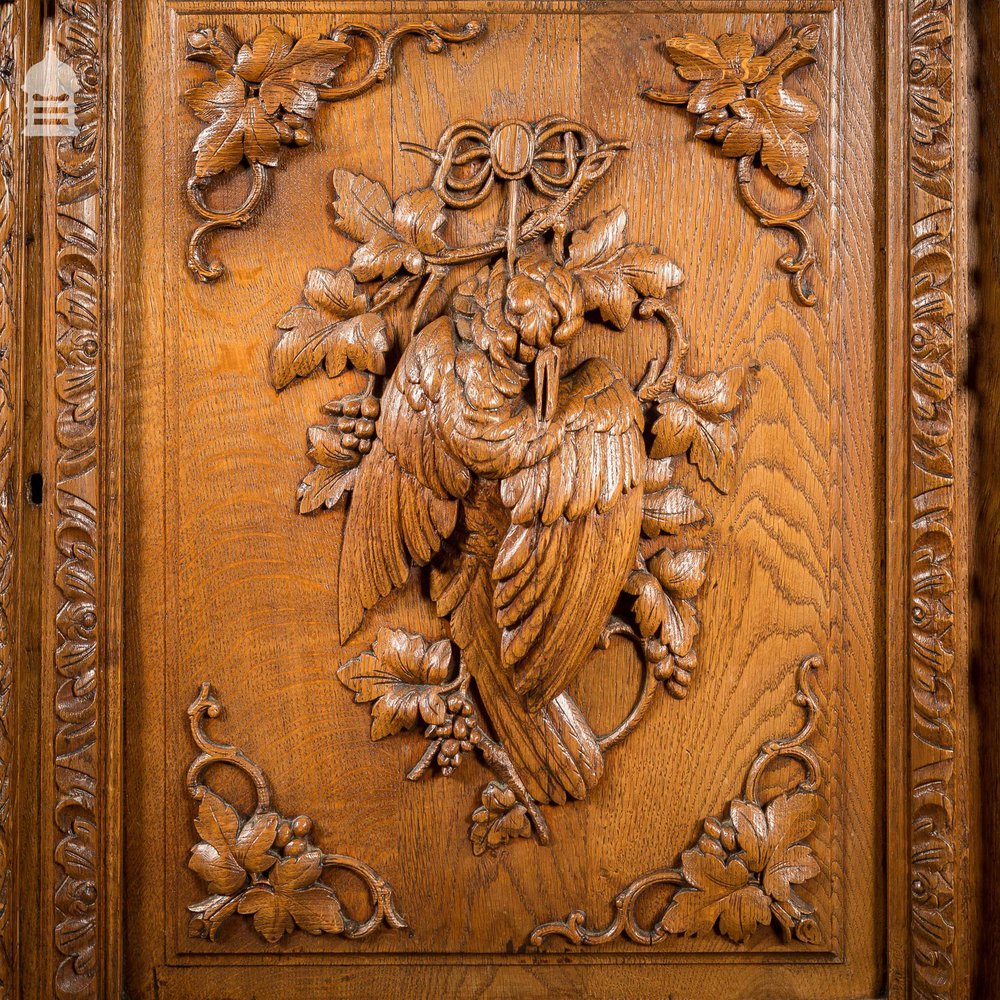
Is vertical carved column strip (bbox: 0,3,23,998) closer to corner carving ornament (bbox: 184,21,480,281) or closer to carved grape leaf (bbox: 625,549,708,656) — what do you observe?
corner carving ornament (bbox: 184,21,480,281)

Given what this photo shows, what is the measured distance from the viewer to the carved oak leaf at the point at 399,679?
0.77m

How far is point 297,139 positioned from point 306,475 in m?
0.29

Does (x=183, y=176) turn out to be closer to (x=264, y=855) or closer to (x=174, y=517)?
(x=174, y=517)

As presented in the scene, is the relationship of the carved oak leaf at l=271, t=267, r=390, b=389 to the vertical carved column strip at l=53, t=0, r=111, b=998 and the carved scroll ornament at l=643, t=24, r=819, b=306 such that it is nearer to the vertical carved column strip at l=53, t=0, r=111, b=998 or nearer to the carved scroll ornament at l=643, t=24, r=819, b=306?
the vertical carved column strip at l=53, t=0, r=111, b=998

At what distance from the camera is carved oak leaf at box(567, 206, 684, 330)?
76cm

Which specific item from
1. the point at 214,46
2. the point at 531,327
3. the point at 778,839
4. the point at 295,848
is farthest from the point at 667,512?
the point at 214,46

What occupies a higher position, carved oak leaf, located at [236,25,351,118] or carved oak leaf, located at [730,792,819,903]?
carved oak leaf, located at [236,25,351,118]

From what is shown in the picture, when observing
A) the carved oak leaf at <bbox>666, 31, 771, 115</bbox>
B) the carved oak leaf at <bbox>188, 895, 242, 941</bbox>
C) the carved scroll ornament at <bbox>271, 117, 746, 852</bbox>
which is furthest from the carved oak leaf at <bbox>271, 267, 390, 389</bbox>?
the carved oak leaf at <bbox>188, 895, 242, 941</bbox>

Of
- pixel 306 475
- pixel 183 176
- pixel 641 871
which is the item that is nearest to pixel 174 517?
pixel 306 475

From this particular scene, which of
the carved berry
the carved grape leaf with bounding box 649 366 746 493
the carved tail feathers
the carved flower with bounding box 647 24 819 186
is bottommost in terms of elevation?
the carved berry

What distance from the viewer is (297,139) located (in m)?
0.77

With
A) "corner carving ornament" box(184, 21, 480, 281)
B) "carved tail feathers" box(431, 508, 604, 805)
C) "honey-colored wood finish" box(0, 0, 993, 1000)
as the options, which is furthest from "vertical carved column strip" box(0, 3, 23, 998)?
"carved tail feathers" box(431, 508, 604, 805)

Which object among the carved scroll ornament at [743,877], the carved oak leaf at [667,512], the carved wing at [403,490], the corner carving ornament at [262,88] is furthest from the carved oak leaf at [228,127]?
the carved scroll ornament at [743,877]

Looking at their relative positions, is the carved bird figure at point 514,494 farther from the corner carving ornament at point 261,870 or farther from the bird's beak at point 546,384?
the corner carving ornament at point 261,870
